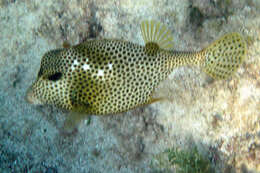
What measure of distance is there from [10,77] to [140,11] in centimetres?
192

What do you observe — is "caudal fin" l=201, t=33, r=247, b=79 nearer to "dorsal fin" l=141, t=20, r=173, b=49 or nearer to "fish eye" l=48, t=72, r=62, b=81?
"dorsal fin" l=141, t=20, r=173, b=49

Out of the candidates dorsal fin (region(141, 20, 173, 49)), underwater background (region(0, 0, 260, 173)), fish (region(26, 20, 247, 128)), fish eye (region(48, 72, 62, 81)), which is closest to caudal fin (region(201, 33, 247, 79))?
fish (region(26, 20, 247, 128))

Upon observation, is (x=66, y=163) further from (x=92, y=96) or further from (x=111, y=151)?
(x=92, y=96)

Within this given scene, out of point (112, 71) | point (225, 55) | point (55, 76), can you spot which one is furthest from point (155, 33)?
point (55, 76)

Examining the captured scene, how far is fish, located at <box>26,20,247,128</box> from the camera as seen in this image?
181cm

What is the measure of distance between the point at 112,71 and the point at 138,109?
86 centimetres

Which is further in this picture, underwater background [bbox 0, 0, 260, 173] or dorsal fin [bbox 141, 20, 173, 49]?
underwater background [bbox 0, 0, 260, 173]

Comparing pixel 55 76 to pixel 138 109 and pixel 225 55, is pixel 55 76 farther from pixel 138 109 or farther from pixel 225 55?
pixel 225 55

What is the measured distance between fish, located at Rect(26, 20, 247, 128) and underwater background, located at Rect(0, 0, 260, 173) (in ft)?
2.14

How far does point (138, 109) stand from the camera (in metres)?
2.52

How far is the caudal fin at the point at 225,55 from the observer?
1.78m

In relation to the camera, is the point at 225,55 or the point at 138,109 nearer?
the point at 225,55

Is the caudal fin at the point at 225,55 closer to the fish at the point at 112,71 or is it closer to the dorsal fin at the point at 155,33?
the fish at the point at 112,71

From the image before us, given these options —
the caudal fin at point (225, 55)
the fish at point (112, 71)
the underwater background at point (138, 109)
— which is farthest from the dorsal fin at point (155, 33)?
the underwater background at point (138, 109)
